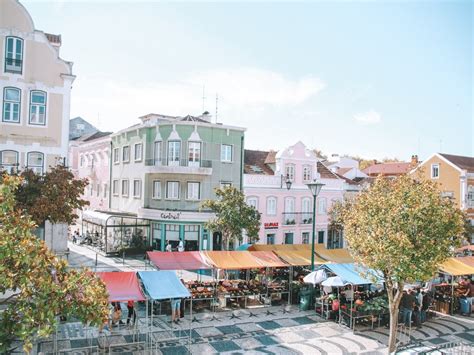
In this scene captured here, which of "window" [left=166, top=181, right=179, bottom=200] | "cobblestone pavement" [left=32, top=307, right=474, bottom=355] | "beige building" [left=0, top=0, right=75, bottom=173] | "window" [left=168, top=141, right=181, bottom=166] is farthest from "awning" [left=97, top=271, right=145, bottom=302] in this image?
"window" [left=168, top=141, right=181, bottom=166]

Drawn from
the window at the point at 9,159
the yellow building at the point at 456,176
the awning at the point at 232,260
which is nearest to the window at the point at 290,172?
the awning at the point at 232,260

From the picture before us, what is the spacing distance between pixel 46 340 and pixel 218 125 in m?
22.9

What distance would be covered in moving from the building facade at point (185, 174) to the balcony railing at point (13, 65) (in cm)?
1306

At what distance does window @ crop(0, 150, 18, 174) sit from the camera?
23.6m

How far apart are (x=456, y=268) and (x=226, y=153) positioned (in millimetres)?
19385

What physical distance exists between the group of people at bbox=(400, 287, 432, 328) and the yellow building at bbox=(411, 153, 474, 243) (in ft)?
93.6

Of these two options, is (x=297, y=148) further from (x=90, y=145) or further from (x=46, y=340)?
(x=46, y=340)

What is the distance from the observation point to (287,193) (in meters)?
38.0

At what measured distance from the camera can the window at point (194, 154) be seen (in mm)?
→ 34688

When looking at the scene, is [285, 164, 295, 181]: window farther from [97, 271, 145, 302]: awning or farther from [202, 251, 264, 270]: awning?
[97, 271, 145, 302]: awning

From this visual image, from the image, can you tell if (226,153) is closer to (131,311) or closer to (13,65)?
(13,65)

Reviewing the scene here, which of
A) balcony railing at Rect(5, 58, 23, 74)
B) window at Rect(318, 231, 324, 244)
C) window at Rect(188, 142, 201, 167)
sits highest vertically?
balcony railing at Rect(5, 58, 23, 74)

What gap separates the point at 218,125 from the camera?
35.3 m

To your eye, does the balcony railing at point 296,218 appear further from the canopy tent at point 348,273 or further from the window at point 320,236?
the canopy tent at point 348,273
